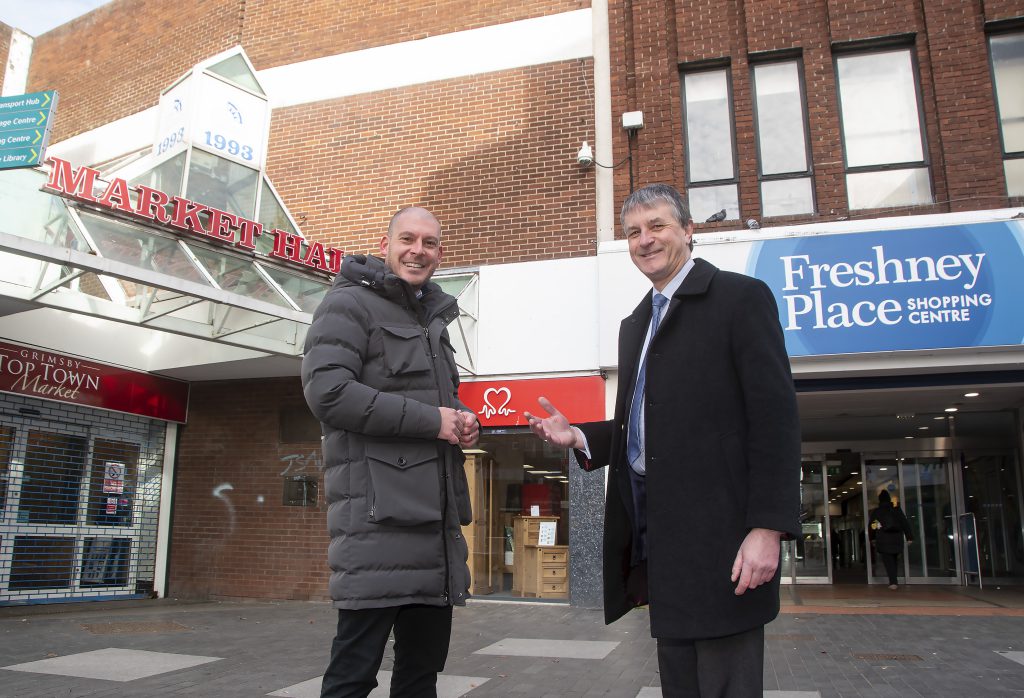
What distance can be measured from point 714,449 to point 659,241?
2.50ft

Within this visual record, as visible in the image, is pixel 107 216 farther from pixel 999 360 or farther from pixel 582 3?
pixel 999 360

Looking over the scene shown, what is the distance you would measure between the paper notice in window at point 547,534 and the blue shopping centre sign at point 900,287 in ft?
13.1

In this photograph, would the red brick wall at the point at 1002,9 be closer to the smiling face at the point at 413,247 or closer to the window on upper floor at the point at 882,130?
the window on upper floor at the point at 882,130

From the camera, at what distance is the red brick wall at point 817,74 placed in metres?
10.4

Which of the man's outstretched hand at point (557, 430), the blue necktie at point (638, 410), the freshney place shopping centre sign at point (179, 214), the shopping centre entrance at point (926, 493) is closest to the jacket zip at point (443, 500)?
the man's outstretched hand at point (557, 430)

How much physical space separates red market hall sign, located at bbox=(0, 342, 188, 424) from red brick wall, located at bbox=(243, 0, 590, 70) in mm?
5936

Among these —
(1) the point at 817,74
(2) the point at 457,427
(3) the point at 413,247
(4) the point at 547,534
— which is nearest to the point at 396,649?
(2) the point at 457,427

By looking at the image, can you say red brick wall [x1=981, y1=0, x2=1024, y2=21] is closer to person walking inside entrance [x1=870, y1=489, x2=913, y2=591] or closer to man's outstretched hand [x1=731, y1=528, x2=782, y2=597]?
person walking inside entrance [x1=870, y1=489, x2=913, y2=591]

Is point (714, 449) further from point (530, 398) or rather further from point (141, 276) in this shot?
point (530, 398)

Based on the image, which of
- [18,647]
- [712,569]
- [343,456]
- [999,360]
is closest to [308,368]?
[343,456]

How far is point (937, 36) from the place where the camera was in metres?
10.7

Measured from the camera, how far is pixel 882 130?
10.9 metres

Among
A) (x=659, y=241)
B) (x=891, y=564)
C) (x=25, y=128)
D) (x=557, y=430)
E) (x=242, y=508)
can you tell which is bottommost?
(x=891, y=564)

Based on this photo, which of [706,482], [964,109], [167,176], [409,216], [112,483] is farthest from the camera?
[112,483]
